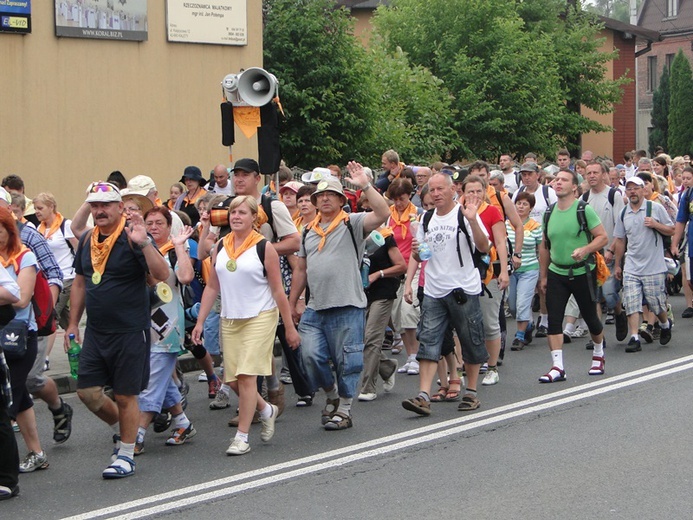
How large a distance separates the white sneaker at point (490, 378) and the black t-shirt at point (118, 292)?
4.12m

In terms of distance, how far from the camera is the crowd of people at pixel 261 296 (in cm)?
754

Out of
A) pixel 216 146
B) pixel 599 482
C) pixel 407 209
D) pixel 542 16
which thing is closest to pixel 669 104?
pixel 542 16

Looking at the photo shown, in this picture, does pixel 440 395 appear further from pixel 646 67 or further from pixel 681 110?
pixel 646 67

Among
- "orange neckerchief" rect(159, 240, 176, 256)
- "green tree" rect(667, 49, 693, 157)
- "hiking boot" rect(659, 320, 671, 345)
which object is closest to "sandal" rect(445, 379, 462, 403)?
"orange neckerchief" rect(159, 240, 176, 256)

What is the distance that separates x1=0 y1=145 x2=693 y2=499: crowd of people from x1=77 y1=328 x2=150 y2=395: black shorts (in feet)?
0.04

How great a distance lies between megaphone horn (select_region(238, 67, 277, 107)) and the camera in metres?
13.7

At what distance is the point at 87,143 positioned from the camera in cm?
2175

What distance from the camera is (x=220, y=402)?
10078 millimetres

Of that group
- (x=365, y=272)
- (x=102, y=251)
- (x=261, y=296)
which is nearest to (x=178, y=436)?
(x=261, y=296)

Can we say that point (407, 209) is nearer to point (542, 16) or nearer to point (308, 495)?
point (308, 495)

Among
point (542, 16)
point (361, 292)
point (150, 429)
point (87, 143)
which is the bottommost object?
point (150, 429)

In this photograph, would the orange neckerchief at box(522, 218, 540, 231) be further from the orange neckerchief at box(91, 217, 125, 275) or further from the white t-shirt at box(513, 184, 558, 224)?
the orange neckerchief at box(91, 217, 125, 275)

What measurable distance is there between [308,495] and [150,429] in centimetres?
267

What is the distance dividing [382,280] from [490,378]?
1.45m
